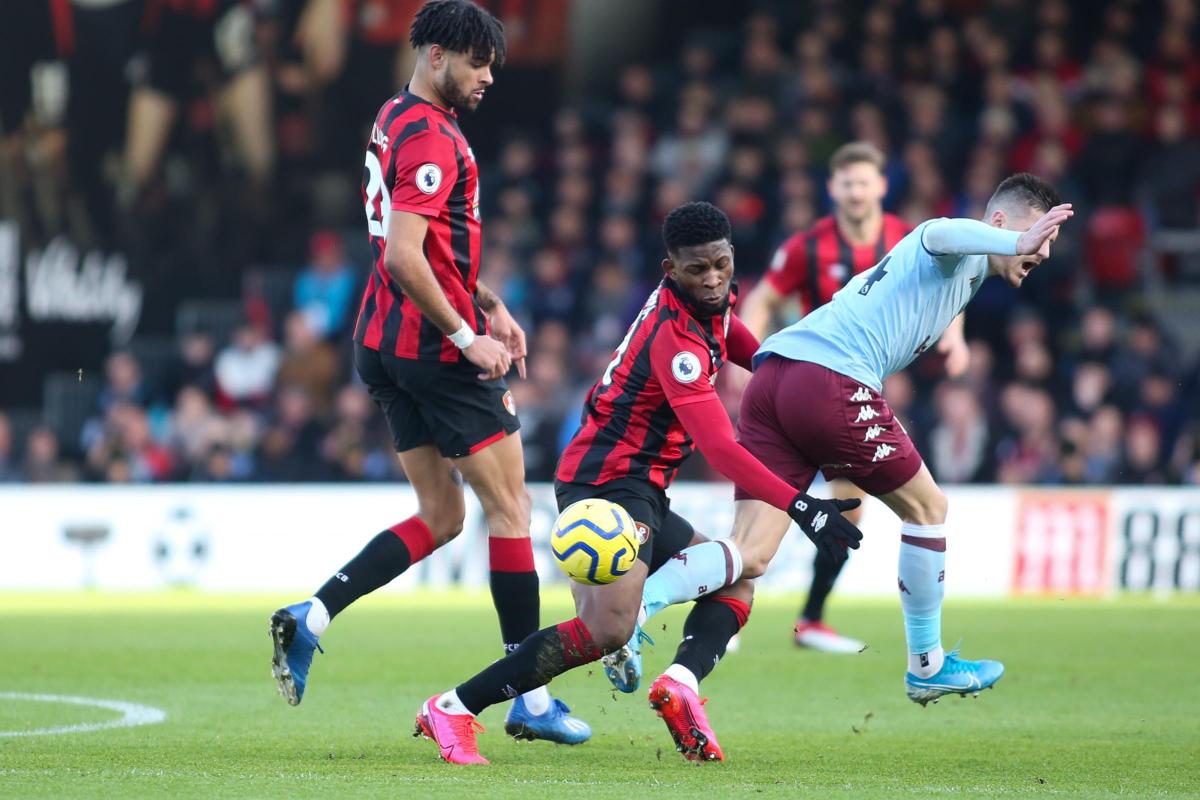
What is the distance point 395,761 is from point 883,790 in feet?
5.09

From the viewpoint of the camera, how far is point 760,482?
5.61 meters

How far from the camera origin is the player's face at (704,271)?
5797 millimetres

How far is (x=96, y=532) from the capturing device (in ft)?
47.4

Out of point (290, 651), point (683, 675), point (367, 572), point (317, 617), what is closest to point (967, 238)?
point (683, 675)

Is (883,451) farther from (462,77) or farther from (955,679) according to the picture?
(462,77)

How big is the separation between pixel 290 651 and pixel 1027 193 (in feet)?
9.71

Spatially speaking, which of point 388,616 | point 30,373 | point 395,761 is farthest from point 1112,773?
point 30,373

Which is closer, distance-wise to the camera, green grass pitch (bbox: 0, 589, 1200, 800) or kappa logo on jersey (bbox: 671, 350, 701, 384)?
green grass pitch (bbox: 0, 589, 1200, 800)

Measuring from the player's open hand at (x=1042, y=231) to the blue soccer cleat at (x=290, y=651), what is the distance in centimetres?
266

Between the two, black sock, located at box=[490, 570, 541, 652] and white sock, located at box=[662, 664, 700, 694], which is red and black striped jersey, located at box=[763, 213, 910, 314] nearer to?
Answer: black sock, located at box=[490, 570, 541, 652]

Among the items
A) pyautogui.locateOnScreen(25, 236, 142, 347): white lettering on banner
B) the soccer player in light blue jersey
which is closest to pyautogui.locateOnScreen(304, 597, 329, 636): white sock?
the soccer player in light blue jersey

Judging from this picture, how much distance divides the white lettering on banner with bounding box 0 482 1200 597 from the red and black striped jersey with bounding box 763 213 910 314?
187 inches

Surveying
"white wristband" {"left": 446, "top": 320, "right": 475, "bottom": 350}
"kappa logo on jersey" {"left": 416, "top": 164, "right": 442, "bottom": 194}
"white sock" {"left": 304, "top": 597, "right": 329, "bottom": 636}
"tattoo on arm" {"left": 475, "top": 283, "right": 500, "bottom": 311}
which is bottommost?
"white sock" {"left": 304, "top": 597, "right": 329, "bottom": 636}

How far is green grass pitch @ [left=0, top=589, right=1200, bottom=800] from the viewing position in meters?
5.21
